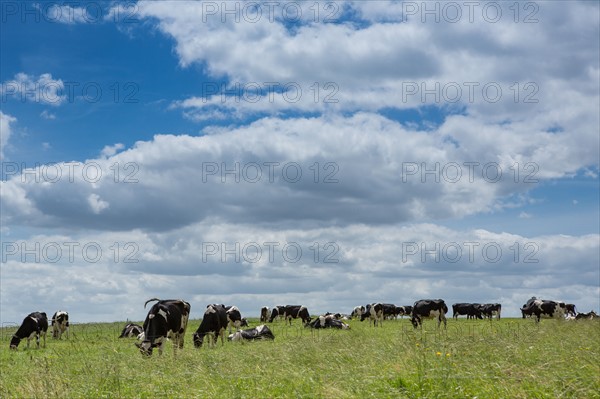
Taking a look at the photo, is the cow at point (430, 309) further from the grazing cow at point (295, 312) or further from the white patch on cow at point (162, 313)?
the white patch on cow at point (162, 313)

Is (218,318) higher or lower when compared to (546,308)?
higher

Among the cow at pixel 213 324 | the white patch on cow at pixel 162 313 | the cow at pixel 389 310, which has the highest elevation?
the white patch on cow at pixel 162 313

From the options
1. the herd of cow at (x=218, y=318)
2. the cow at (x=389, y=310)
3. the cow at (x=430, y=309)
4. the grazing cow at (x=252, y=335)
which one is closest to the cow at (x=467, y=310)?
the herd of cow at (x=218, y=318)

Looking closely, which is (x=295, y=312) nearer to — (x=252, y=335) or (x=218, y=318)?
(x=252, y=335)

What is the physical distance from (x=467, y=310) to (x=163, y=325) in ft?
181

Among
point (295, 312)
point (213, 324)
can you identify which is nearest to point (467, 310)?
point (295, 312)

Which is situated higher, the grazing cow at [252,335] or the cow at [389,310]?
the grazing cow at [252,335]

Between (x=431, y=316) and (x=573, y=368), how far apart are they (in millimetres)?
31672

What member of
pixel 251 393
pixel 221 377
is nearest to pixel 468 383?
pixel 251 393

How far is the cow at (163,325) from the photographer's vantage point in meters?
21.2

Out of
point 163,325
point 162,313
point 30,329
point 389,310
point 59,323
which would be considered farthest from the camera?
point 389,310

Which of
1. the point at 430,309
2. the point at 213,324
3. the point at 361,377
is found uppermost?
the point at 361,377

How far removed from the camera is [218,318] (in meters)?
29.5

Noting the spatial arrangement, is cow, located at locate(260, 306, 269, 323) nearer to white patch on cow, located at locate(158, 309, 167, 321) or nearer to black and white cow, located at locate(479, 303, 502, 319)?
black and white cow, located at locate(479, 303, 502, 319)
